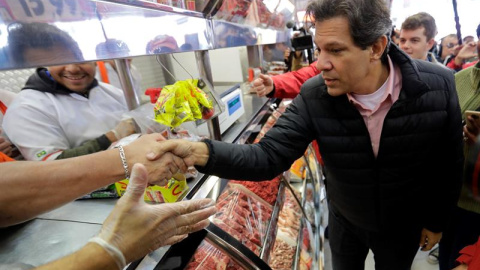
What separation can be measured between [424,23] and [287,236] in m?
2.47

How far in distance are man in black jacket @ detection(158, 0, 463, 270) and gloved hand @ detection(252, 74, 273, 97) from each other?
784 millimetres

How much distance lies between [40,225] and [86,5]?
3.09 ft

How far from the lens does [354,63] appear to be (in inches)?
47.9

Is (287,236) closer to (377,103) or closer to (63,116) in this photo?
(377,103)

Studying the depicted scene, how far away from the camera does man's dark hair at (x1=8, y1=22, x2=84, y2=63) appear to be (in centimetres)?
59

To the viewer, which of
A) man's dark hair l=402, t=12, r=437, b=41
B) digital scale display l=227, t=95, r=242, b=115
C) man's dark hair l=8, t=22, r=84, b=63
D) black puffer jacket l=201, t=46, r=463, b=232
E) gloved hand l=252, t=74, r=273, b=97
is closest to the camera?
man's dark hair l=8, t=22, r=84, b=63

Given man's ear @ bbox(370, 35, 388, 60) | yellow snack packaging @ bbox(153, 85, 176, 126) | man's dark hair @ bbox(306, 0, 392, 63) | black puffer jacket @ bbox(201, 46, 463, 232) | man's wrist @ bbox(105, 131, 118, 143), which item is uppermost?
man's dark hair @ bbox(306, 0, 392, 63)

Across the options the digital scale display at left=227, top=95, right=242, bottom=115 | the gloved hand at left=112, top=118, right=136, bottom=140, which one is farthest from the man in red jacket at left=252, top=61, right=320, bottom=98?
the gloved hand at left=112, top=118, right=136, bottom=140

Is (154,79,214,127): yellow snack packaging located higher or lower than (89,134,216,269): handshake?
higher

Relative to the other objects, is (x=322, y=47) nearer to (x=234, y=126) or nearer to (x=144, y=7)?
(x=144, y=7)

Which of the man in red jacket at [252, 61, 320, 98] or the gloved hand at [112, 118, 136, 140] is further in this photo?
the man in red jacket at [252, 61, 320, 98]

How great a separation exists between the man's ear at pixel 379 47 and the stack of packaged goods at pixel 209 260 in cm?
122

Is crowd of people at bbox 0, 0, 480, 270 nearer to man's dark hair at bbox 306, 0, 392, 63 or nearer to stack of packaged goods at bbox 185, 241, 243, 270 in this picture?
man's dark hair at bbox 306, 0, 392, 63

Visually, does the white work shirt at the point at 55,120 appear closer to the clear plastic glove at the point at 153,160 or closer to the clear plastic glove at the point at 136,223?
the clear plastic glove at the point at 153,160
